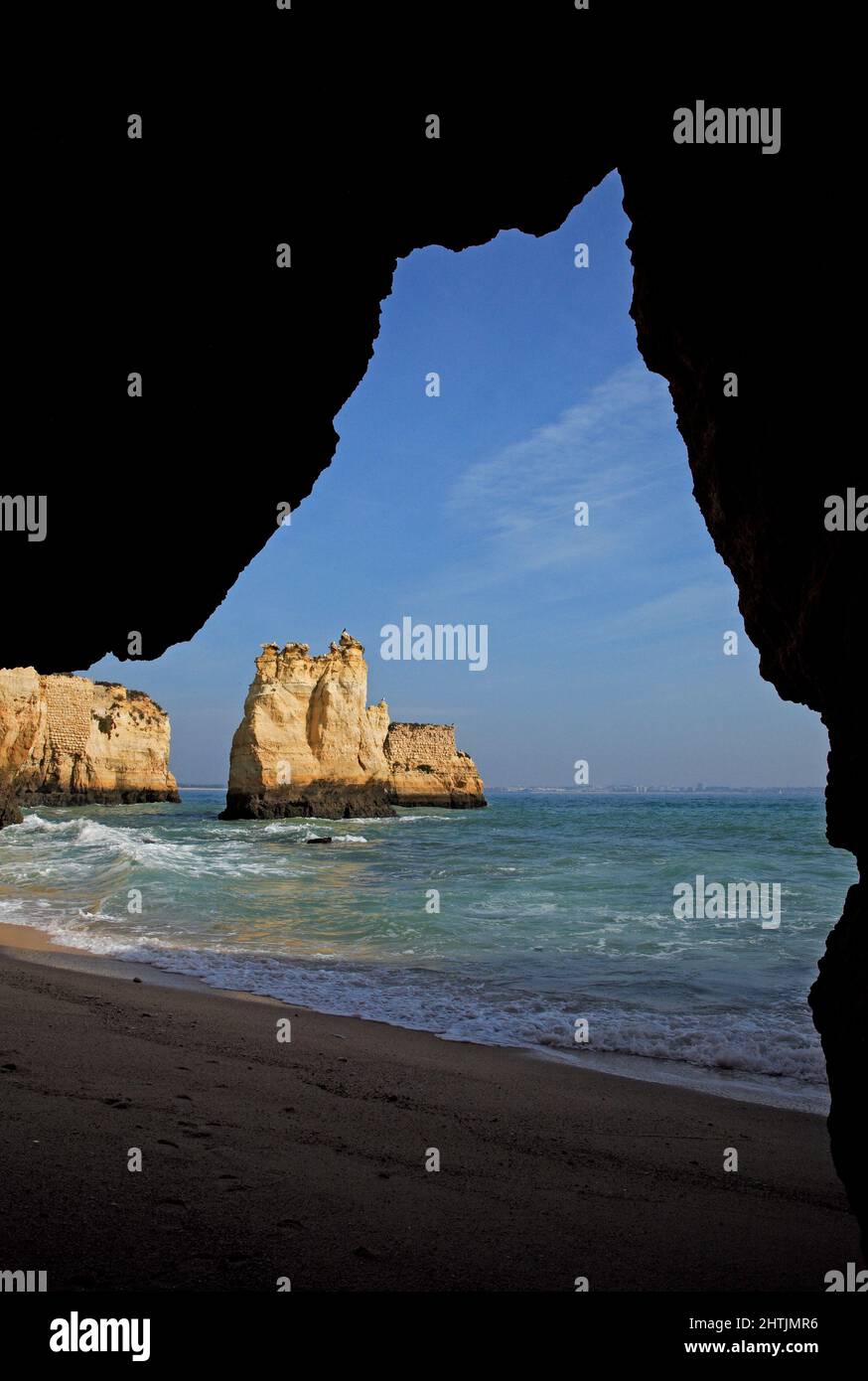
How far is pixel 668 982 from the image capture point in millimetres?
8031

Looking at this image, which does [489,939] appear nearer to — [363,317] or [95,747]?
[363,317]

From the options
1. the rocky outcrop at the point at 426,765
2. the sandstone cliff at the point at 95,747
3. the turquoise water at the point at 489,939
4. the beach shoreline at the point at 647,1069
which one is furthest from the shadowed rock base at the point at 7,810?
the rocky outcrop at the point at 426,765

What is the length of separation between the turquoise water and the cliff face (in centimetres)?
3339

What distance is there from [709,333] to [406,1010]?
6.25 metres

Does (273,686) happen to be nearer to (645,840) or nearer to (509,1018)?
(645,840)

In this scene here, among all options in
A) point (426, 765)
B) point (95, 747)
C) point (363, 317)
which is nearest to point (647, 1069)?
point (363, 317)

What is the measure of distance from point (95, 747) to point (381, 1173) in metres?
58.8

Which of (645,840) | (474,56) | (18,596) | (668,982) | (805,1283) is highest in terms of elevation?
(474,56)

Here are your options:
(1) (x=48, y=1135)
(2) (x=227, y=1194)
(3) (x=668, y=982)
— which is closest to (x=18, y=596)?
(1) (x=48, y=1135)

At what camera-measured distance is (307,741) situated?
144ft

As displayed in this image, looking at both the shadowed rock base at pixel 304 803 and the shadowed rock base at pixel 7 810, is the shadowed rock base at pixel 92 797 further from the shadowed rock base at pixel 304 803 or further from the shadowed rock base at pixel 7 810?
the shadowed rock base at pixel 7 810

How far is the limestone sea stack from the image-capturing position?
139ft

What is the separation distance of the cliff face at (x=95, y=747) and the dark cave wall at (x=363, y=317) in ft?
174

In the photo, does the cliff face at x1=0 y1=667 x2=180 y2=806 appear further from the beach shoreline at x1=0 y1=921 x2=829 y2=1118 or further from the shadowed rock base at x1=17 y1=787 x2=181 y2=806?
the beach shoreline at x1=0 y1=921 x2=829 y2=1118
